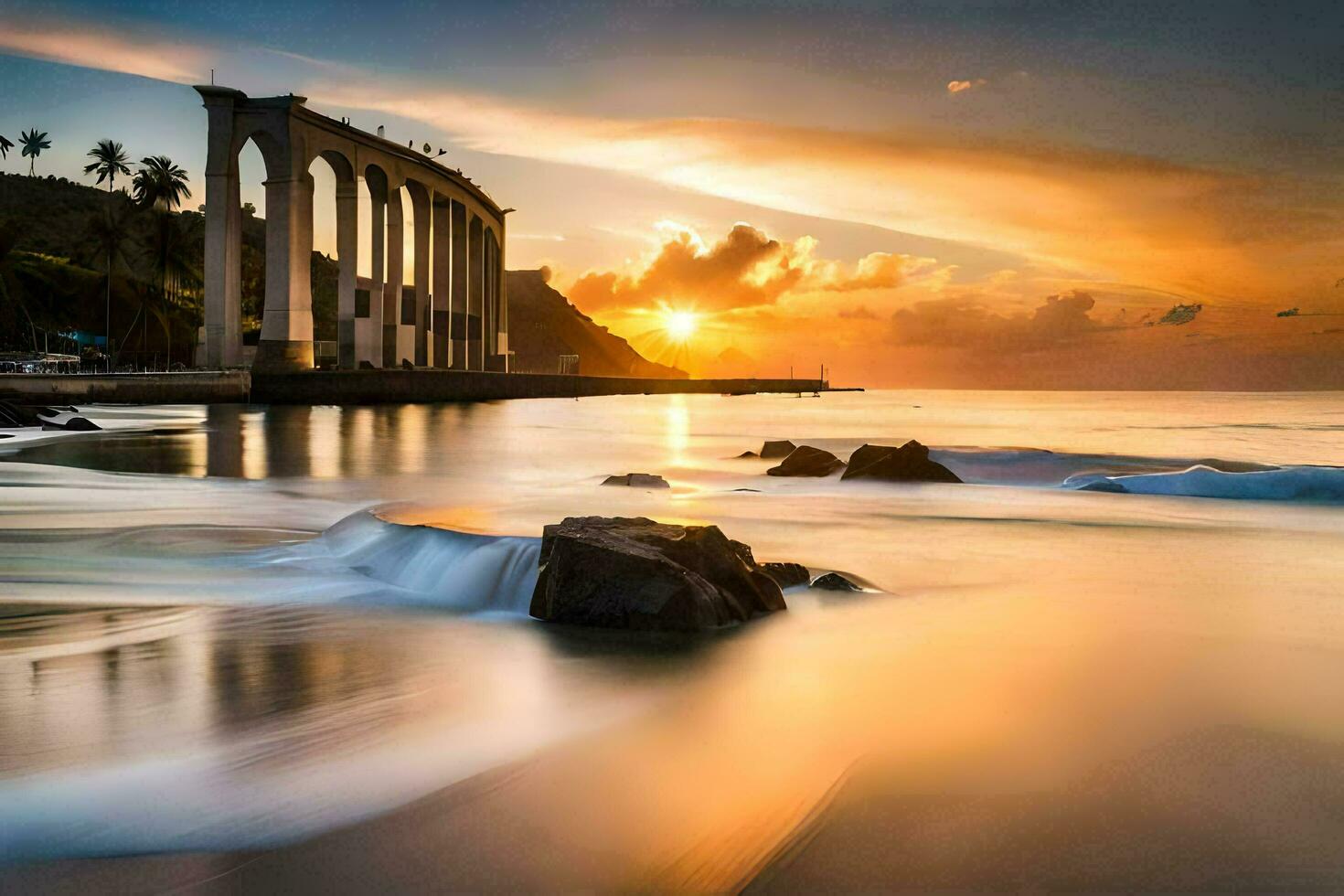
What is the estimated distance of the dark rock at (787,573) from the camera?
29.2 feet

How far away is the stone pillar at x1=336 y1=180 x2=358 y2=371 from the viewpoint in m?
71.9

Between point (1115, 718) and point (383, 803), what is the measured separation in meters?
3.54

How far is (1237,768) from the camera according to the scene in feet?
15.0

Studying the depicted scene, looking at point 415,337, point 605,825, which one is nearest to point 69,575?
point 605,825

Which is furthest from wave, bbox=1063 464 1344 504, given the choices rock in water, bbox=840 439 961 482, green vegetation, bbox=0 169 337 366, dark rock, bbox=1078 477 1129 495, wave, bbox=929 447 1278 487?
green vegetation, bbox=0 169 337 366

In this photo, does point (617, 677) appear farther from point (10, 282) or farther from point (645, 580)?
point (10, 282)

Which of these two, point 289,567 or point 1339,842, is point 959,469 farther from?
point 1339,842

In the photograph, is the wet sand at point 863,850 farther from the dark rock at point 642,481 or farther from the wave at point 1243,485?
the wave at point 1243,485

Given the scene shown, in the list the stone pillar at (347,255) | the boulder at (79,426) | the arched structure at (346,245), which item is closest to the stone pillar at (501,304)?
the arched structure at (346,245)

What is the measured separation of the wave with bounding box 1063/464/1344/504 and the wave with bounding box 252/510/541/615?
15.1 m

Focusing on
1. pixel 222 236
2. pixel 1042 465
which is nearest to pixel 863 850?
pixel 1042 465

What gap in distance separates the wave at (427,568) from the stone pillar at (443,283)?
8925 cm

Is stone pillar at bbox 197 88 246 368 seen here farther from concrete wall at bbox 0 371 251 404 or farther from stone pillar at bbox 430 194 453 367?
stone pillar at bbox 430 194 453 367

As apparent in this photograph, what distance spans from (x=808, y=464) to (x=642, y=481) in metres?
4.46
